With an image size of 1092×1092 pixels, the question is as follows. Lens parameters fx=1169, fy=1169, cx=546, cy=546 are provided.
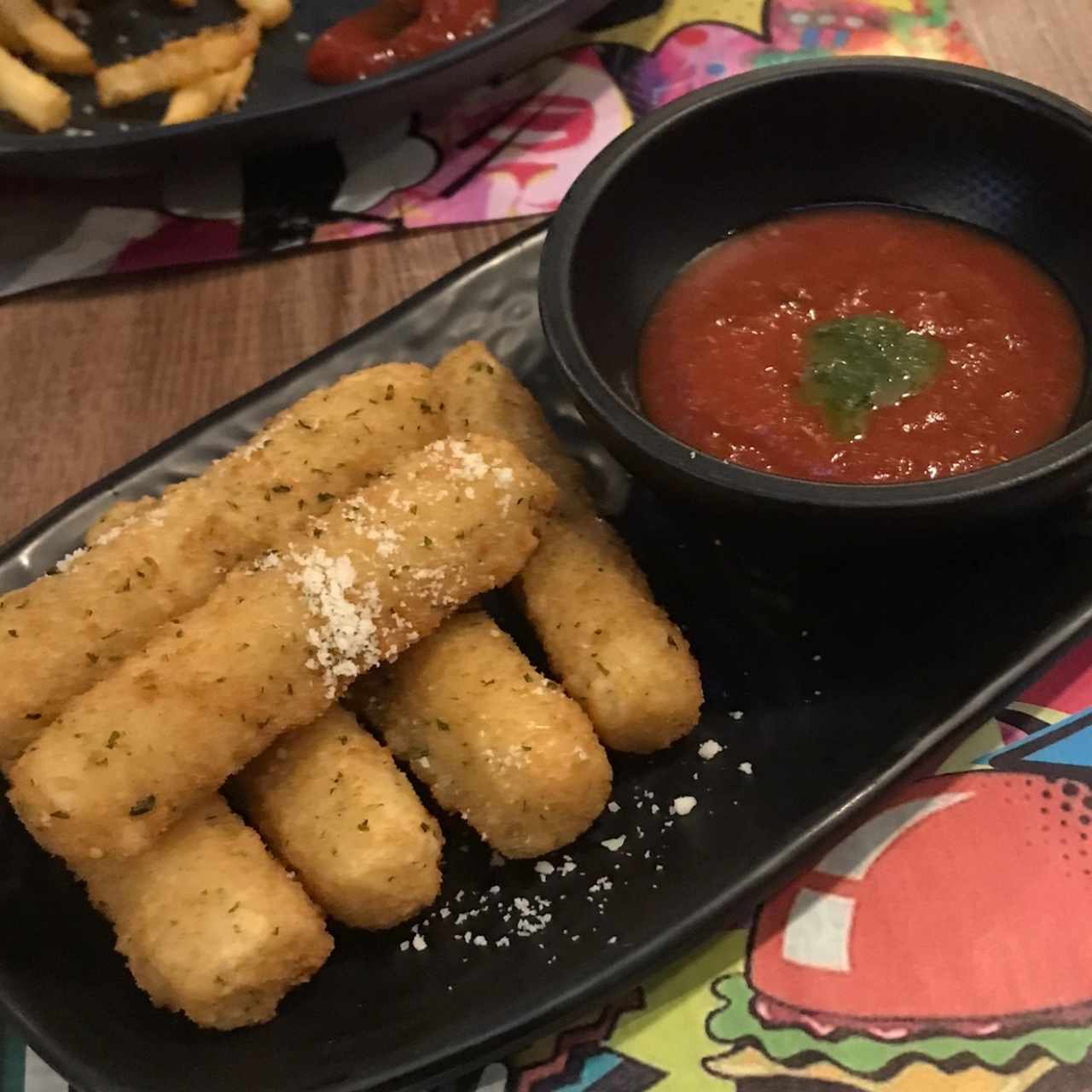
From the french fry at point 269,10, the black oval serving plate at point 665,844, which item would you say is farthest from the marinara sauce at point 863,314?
the french fry at point 269,10

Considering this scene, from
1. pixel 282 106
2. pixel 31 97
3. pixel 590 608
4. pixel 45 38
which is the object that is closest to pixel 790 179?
pixel 590 608

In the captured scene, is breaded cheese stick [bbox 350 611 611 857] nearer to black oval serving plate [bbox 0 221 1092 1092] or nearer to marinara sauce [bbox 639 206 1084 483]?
black oval serving plate [bbox 0 221 1092 1092]

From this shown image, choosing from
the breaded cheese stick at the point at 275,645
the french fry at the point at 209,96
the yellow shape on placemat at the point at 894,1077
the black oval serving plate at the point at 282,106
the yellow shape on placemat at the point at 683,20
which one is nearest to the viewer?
the yellow shape on placemat at the point at 894,1077

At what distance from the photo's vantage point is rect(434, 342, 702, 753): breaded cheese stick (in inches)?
56.6

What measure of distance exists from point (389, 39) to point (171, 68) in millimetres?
466

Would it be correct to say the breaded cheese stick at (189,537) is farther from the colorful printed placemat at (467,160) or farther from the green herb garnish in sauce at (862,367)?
the colorful printed placemat at (467,160)

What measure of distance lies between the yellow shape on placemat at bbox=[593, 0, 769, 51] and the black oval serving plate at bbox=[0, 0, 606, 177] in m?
0.24

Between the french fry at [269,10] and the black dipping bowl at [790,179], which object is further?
the french fry at [269,10]

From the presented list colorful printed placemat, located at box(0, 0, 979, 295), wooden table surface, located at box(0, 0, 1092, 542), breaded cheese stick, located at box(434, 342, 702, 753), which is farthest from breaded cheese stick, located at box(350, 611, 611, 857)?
colorful printed placemat, located at box(0, 0, 979, 295)

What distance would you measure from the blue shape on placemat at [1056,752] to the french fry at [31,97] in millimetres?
2169

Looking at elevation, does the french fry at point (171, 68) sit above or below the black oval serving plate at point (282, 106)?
above

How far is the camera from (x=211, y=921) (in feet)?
4.21

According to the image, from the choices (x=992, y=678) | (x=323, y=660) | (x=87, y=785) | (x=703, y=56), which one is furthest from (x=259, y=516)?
(x=703, y=56)

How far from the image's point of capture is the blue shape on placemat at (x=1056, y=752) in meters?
1.44
